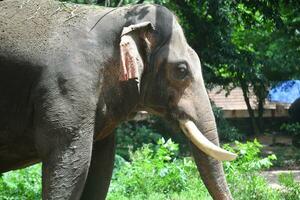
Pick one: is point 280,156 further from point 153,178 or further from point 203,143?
point 203,143

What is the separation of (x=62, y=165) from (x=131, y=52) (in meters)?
0.85

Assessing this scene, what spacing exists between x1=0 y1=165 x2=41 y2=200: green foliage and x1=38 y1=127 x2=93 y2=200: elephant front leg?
2.63 metres

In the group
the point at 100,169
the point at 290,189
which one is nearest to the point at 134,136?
the point at 290,189

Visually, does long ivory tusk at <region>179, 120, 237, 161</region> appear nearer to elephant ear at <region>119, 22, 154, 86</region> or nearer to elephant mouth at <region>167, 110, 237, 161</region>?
elephant mouth at <region>167, 110, 237, 161</region>

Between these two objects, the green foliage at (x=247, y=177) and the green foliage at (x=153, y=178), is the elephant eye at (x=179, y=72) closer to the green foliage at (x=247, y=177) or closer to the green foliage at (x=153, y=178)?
the green foliage at (x=247, y=177)

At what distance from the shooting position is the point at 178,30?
4.61 meters

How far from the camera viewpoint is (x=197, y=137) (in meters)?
4.49

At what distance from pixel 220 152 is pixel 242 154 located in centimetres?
362

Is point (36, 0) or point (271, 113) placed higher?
point (36, 0)

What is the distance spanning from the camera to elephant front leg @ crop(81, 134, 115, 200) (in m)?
4.84

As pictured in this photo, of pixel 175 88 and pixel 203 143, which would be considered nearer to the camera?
pixel 203 143

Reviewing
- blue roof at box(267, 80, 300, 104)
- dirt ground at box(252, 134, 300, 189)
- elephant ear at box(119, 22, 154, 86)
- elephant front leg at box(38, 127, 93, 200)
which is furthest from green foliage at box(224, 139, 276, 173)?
blue roof at box(267, 80, 300, 104)

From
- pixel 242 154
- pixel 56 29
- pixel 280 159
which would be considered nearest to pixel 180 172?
pixel 242 154

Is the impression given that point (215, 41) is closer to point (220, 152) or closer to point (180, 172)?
point (180, 172)
